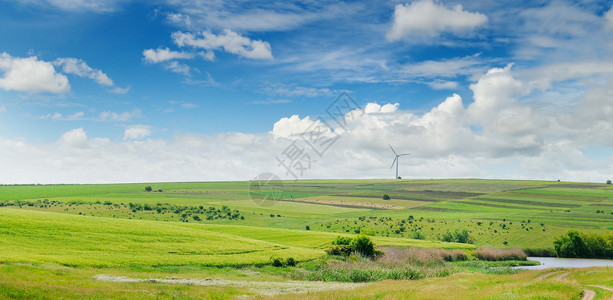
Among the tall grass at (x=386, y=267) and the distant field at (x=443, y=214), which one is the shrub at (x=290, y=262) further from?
the distant field at (x=443, y=214)

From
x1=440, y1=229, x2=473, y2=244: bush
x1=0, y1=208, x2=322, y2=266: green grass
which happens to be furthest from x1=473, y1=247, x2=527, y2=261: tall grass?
x1=0, y1=208, x2=322, y2=266: green grass

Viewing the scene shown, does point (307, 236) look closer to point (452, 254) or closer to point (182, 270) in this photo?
point (452, 254)

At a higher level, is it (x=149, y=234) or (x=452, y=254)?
(x=149, y=234)

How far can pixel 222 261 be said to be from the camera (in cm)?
5953

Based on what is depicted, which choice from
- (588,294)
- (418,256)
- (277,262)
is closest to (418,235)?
(418,256)

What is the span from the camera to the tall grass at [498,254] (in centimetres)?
9200

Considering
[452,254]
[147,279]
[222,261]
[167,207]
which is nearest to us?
[147,279]

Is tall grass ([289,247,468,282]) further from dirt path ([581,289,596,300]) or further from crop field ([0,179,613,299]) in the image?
dirt path ([581,289,596,300])

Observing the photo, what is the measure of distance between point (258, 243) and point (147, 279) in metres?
38.6

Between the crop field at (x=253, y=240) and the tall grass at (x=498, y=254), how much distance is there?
5623mm

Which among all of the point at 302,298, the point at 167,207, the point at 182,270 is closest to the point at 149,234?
the point at 182,270

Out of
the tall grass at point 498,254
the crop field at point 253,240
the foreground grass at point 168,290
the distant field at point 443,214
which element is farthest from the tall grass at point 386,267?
the distant field at point 443,214

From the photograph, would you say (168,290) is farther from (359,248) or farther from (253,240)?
(253,240)

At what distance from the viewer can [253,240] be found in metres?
81.9
